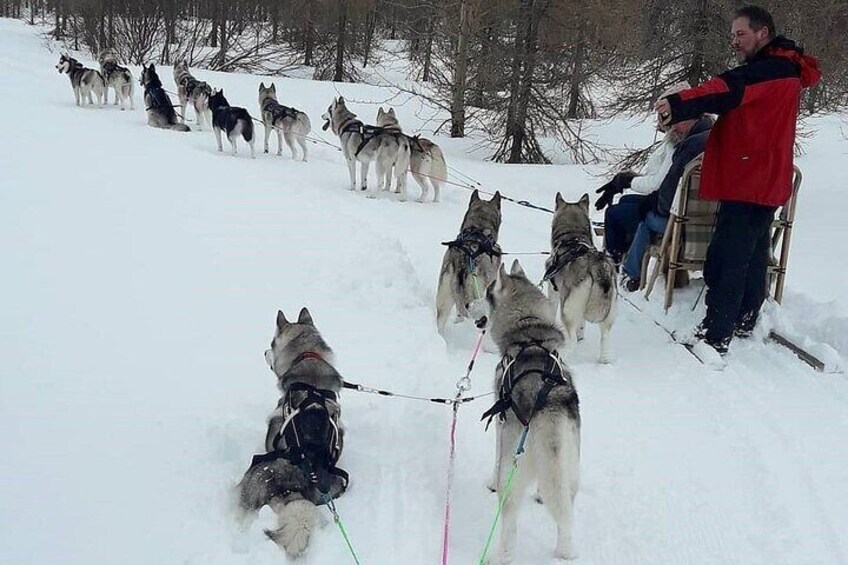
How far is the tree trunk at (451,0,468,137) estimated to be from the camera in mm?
14258

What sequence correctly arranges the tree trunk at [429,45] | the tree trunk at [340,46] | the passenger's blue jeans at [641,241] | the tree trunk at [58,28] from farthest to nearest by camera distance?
the tree trunk at [58,28]
the tree trunk at [340,46]
the tree trunk at [429,45]
the passenger's blue jeans at [641,241]

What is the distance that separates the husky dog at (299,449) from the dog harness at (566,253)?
1.68 meters

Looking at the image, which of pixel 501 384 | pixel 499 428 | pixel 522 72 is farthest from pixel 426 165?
pixel 499 428

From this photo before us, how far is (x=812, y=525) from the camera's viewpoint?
2738mm

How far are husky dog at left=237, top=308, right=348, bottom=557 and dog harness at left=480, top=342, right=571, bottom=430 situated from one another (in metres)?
0.68

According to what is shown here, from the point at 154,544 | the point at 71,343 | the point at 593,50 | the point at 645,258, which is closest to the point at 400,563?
the point at 154,544

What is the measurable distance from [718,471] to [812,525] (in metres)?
0.46

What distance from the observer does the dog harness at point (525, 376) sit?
8.12 ft

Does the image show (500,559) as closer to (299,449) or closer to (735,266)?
(299,449)

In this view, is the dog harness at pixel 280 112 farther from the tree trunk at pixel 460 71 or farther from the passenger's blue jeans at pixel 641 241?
the passenger's blue jeans at pixel 641 241

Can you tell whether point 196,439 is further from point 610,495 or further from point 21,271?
point 21,271

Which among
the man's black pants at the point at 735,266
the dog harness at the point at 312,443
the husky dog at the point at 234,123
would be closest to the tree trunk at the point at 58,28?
the husky dog at the point at 234,123

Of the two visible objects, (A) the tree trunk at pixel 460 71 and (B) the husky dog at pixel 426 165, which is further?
(A) the tree trunk at pixel 460 71

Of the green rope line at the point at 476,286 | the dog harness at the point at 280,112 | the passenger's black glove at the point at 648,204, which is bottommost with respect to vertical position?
the green rope line at the point at 476,286
